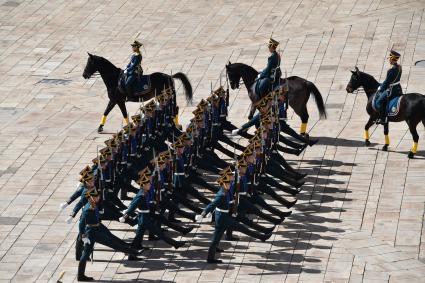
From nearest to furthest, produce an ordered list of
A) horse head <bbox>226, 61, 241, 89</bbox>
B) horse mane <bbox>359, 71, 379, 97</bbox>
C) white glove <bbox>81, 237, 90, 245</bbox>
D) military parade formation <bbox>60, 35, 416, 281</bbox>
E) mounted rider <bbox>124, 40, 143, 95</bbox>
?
white glove <bbox>81, 237, 90, 245</bbox>
military parade formation <bbox>60, 35, 416, 281</bbox>
horse mane <bbox>359, 71, 379, 97</bbox>
mounted rider <bbox>124, 40, 143, 95</bbox>
horse head <bbox>226, 61, 241, 89</bbox>

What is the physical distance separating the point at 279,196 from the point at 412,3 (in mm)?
19148

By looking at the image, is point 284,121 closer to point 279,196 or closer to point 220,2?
point 279,196

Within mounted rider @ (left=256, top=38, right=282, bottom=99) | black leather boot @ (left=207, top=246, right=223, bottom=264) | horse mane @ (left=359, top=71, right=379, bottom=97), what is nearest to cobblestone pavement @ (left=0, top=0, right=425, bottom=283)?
black leather boot @ (left=207, top=246, right=223, bottom=264)

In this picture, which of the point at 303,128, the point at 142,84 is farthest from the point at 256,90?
the point at 142,84

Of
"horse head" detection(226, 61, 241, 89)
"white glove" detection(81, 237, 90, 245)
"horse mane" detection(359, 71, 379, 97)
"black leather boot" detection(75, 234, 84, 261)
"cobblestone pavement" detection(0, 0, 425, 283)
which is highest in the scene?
"white glove" detection(81, 237, 90, 245)

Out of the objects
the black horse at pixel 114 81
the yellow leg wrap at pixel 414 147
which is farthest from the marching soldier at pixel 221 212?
the black horse at pixel 114 81

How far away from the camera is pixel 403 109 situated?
3728 cm

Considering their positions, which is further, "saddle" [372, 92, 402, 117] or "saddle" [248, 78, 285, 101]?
"saddle" [248, 78, 285, 101]

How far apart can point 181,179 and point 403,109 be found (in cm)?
746

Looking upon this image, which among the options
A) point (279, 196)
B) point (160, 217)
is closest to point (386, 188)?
point (279, 196)

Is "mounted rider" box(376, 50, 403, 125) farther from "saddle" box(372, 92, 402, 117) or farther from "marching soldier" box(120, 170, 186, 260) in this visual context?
"marching soldier" box(120, 170, 186, 260)

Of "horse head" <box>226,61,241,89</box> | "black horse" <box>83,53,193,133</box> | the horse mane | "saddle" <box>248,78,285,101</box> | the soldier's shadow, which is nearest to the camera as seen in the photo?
the horse mane

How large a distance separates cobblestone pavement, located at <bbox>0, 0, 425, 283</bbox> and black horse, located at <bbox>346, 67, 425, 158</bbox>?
2.17 ft

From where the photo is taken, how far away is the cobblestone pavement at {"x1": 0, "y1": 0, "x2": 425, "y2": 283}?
31.3 m
